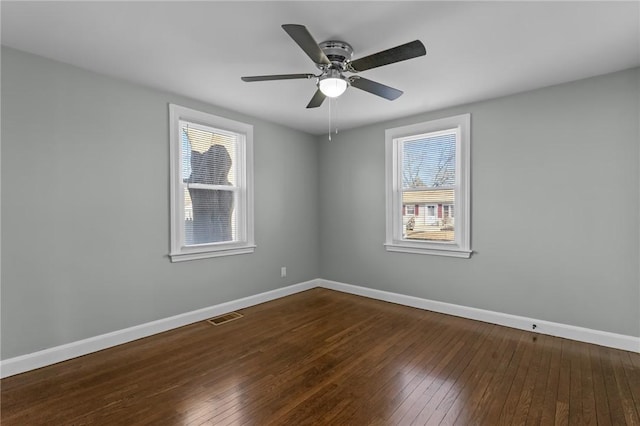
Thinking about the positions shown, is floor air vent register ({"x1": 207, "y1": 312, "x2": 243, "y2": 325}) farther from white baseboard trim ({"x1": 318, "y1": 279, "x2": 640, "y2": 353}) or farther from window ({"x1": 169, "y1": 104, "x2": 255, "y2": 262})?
white baseboard trim ({"x1": 318, "y1": 279, "x2": 640, "y2": 353})

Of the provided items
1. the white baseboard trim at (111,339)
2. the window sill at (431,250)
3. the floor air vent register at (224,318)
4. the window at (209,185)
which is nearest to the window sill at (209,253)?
the window at (209,185)

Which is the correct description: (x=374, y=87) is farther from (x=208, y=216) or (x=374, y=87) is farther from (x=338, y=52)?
(x=208, y=216)

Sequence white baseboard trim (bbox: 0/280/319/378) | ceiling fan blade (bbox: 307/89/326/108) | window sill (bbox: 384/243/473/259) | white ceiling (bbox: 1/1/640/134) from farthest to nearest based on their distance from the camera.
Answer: window sill (bbox: 384/243/473/259)
ceiling fan blade (bbox: 307/89/326/108)
white baseboard trim (bbox: 0/280/319/378)
white ceiling (bbox: 1/1/640/134)

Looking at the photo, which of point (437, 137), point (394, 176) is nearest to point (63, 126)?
point (394, 176)

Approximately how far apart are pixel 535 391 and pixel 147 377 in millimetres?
2847

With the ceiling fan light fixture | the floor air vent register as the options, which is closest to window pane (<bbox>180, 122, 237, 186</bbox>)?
the floor air vent register

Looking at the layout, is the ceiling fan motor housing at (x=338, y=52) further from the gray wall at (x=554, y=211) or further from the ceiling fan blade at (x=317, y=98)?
the gray wall at (x=554, y=211)

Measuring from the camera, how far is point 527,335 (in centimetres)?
311

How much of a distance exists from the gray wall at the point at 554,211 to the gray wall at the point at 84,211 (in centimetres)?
304

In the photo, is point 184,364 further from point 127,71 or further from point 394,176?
point 394,176

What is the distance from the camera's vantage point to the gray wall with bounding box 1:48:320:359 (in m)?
2.40

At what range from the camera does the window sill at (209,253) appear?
3.36 meters

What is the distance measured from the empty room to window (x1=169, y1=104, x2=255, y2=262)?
28mm

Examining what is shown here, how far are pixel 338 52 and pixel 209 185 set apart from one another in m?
2.20
